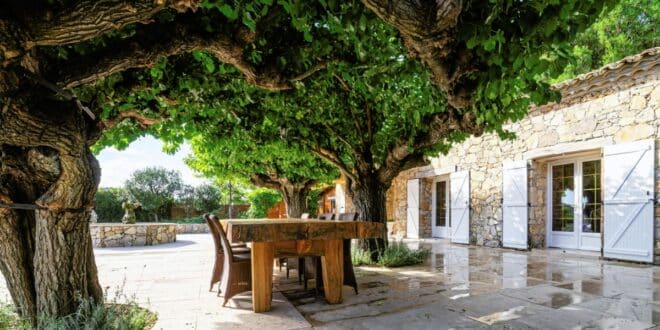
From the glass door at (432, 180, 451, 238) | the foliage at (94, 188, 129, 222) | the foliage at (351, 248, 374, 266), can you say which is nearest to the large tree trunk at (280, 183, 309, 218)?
the foliage at (351, 248, 374, 266)

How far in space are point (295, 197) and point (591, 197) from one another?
6.62m

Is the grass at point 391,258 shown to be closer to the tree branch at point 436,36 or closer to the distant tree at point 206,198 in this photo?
the tree branch at point 436,36

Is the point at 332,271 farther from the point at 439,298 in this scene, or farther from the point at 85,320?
the point at 85,320

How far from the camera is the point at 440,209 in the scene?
1039cm

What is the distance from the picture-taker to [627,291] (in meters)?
3.71

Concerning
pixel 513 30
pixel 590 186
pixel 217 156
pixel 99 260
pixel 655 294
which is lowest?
pixel 99 260

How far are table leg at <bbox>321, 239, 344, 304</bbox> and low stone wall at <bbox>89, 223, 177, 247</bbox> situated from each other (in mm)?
7790

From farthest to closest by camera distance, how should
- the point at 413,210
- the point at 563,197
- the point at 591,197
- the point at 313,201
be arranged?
the point at 313,201 → the point at 413,210 → the point at 563,197 → the point at 591,197

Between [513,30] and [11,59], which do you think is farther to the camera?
[513,30]

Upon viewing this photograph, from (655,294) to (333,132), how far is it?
4.21 m

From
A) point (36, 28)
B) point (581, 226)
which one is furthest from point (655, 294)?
point (36, 28)

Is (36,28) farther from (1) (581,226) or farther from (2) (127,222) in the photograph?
(2) (127,222)

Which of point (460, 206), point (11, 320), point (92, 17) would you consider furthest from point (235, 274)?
point (460, 206)

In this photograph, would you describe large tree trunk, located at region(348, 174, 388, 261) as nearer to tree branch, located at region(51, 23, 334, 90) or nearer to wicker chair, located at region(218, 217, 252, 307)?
wicker chair, located at region(218, 217, 252, 307)
